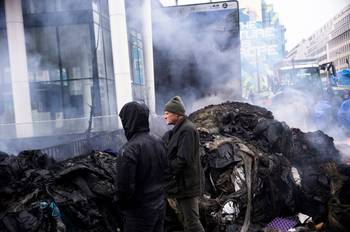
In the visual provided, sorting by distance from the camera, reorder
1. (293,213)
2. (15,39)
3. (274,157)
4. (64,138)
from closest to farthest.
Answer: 1. (293,213)
2. (274,157)
3. (64,138)
4. (15,39)

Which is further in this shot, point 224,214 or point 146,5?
point 146,5

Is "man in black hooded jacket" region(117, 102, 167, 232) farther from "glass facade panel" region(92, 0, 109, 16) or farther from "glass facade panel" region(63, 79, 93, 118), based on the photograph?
"glass facade panel" region(92, 0, 109, 16)

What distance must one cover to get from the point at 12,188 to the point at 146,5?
10206 mm

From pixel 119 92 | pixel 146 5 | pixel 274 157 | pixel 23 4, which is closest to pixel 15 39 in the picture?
pixel 23 4

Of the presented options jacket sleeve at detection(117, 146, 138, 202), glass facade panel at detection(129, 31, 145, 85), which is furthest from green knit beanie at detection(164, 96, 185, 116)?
glass facade panel at detection(129, 31, 145, 85)

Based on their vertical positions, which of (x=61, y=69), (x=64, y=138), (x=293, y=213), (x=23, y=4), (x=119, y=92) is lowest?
(x=293, y=213)

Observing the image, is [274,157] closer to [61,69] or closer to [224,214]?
[224,214]

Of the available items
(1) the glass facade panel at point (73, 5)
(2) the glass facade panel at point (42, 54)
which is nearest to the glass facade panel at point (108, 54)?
(1) the glass facade panel at point (73, 5)

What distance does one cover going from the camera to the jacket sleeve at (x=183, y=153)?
3518mm

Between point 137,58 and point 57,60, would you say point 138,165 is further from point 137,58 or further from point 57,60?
point 137,58

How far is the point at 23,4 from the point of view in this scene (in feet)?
36.6

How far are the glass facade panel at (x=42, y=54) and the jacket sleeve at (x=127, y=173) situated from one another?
30.0 ft

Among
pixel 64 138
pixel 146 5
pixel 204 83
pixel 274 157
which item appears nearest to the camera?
pixel 274 157

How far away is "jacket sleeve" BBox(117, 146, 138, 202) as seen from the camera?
2.59 m
